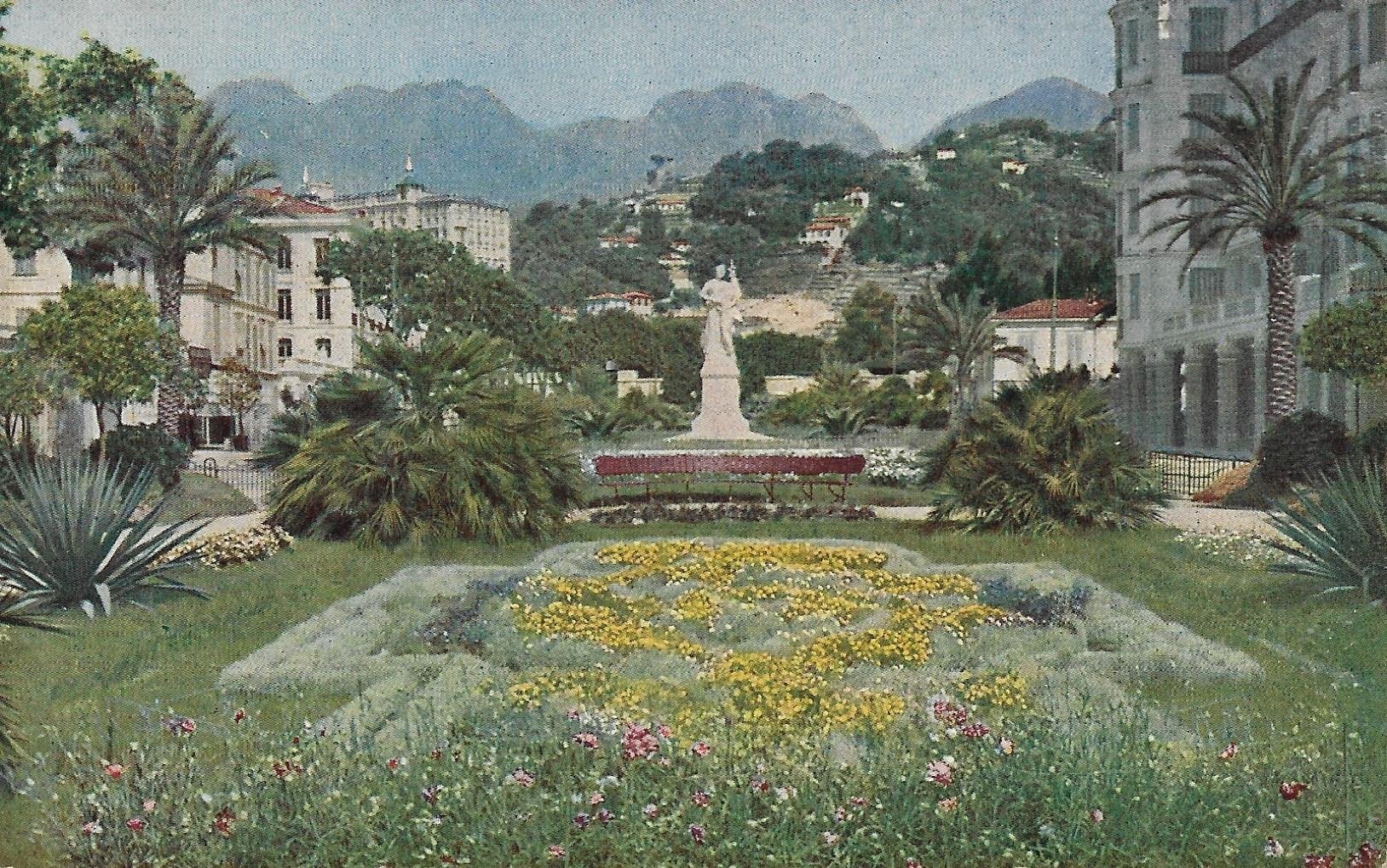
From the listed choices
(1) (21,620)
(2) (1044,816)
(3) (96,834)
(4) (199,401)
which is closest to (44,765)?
(3) (96,834)

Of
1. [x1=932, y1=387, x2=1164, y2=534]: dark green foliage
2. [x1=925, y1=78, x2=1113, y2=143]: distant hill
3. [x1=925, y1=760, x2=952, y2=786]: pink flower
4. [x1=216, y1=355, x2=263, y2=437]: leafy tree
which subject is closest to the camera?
[x1=925, y1=760, x2=952, y2=786]: pink flower

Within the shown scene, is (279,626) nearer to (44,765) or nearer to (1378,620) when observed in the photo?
(44,765)

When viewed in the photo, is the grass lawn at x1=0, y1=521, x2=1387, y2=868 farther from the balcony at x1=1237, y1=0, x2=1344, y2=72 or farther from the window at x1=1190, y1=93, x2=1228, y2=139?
the window at x1=1190, y1=93, x2=1228, y2=139

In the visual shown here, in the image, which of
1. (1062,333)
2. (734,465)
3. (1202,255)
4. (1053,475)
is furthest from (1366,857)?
(1062,333)

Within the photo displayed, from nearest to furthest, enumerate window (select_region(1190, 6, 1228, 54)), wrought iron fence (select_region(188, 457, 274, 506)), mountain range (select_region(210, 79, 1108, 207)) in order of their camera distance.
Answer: wrought iron fence (select_region(188, 457, 274, 506)) < window (select_region(1190, 6, 1228, 54)) < mountain range (select_region(210, 79, 1108, 207))

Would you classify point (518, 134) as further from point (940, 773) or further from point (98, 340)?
point (940, 773)

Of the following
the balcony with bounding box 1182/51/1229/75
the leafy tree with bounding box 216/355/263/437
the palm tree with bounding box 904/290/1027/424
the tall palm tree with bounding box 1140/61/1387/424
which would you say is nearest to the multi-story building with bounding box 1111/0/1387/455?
the balcony with bounding box 1182/51/1229/75

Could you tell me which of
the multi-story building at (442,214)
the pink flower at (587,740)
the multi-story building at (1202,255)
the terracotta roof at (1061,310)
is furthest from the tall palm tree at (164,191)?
the terracotta roof at (1061,310)
